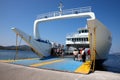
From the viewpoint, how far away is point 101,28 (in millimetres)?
11398

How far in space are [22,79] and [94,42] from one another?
585 centimetres

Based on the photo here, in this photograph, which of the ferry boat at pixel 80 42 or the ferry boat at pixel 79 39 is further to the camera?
the ferry boat at pixel 79 39

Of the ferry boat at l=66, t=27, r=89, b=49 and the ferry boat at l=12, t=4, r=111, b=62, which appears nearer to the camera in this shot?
the ferry boat at l=12, t=4, r=111, b=62

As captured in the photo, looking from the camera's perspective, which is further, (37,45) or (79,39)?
(79,39)

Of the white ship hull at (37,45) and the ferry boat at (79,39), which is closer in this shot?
the white ship hull at (37,45)

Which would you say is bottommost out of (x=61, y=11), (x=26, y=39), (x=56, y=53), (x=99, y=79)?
(x=56, y=53)

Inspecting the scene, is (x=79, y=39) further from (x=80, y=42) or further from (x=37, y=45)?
(x=37, y=45)

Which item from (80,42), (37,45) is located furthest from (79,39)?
(37,45)

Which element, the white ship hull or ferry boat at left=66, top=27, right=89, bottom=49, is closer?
the white ship hull

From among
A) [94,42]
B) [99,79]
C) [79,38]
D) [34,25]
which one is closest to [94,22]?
[94,42]

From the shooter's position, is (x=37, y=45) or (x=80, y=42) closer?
(x=37, y=45)

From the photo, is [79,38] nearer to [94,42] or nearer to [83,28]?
[83,28]

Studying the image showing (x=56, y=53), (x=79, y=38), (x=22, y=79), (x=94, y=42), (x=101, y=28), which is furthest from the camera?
(x=79, y=38)

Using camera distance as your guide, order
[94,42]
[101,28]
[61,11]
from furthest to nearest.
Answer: [61,11] < [101,28] < [94,42]
